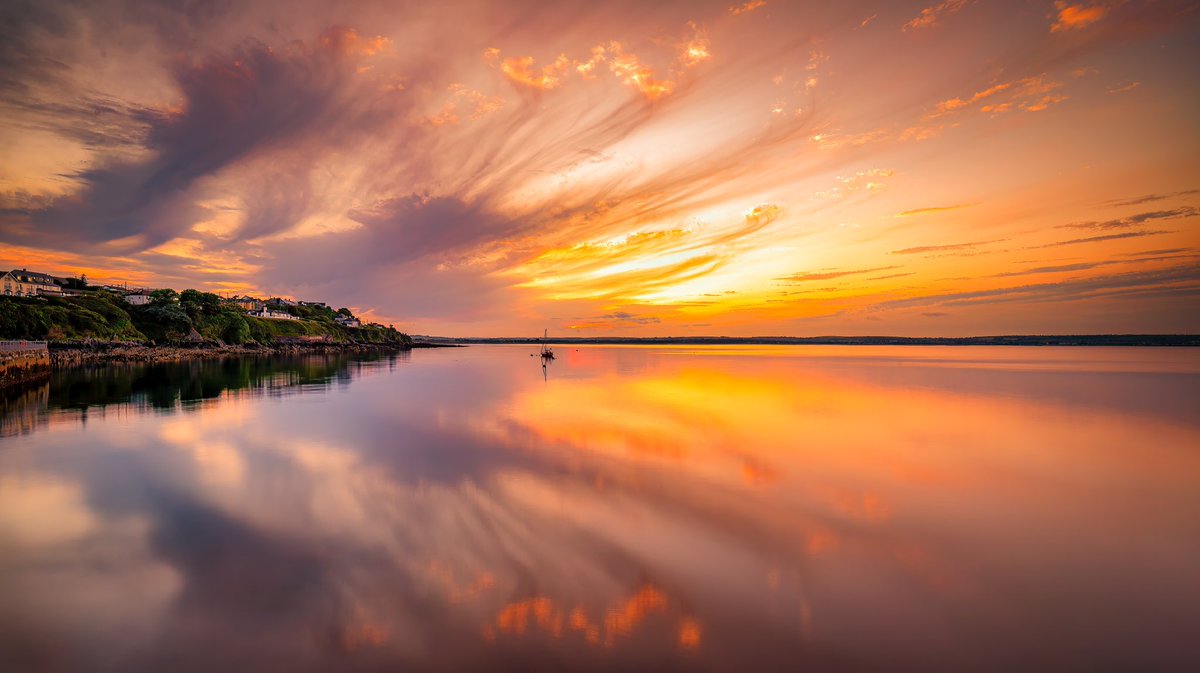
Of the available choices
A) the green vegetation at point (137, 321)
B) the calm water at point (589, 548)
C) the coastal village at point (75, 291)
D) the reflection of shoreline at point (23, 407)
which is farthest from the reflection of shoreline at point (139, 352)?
the calm water at point (589, 548)

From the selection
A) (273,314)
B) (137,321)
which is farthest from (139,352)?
(273,314)

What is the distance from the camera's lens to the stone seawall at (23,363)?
114ft

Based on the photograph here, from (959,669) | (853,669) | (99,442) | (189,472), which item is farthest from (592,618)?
(99,442)

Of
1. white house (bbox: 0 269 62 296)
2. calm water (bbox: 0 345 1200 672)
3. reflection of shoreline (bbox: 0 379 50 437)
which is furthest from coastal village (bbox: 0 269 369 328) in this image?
calm water (bbox: 0 345 1200 672)

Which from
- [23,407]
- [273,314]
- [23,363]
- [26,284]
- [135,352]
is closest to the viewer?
[23,407]

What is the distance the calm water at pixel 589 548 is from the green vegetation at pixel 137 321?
59.3 meters

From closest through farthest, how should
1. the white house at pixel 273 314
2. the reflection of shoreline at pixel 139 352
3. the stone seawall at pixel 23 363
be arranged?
the stone seawall at pixel 23 363 < the reflection of shoreline at pixel 139 352 < the white house at pixel 273 314

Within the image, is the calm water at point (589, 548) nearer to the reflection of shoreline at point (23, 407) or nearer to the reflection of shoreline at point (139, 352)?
the reflection of shoreline at point (23, 407)

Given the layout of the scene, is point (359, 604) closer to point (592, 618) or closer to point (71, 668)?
point (71, 668)

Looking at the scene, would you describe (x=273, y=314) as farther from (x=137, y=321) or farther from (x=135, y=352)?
(x=135, y=352)

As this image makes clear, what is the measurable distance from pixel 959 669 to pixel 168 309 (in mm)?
122399

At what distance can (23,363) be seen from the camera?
37969 millimetres

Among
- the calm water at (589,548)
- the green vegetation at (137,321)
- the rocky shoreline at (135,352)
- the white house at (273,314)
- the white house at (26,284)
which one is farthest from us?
the white house at (273,314)

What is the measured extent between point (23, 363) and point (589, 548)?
5476 centimetres
